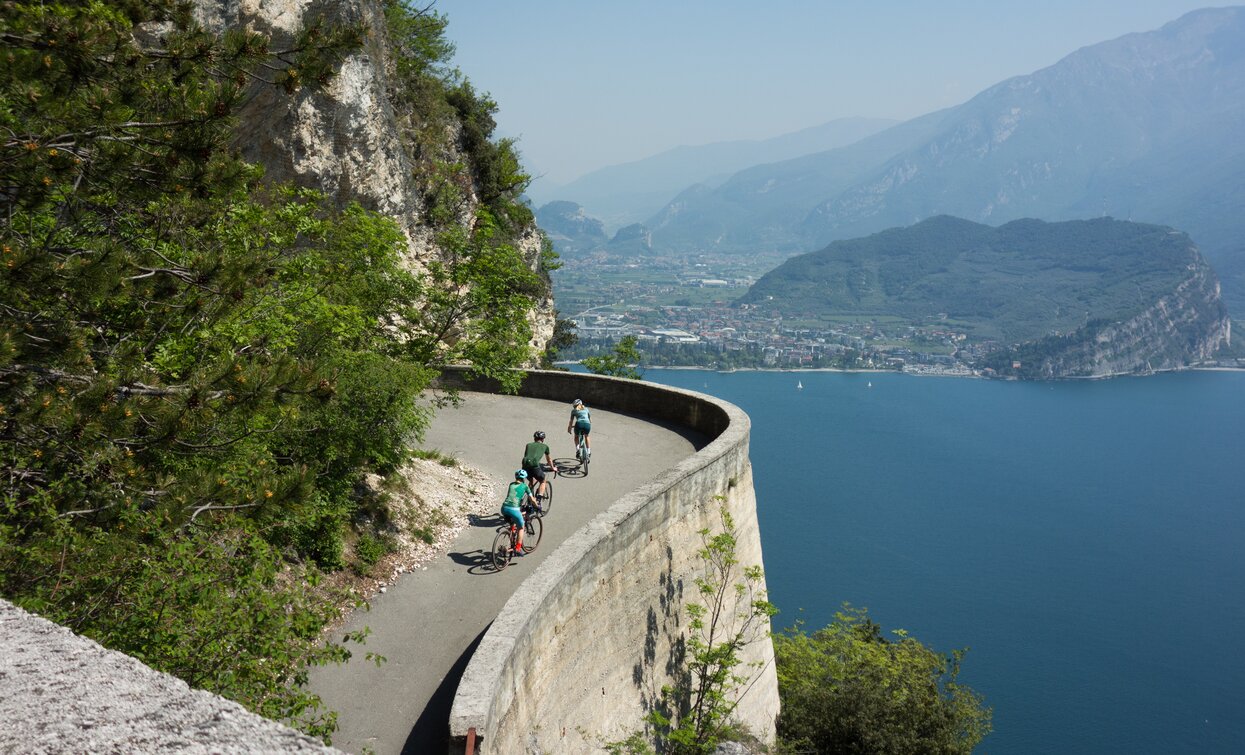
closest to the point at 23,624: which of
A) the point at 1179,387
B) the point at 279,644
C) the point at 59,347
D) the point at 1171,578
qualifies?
the point at 279,644

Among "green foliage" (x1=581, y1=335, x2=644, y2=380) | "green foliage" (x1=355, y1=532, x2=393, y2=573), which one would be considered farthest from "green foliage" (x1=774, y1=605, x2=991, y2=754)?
"green foliage" (x1=581, y1=335, x2=644, y2=380)

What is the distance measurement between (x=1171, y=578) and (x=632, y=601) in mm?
87884

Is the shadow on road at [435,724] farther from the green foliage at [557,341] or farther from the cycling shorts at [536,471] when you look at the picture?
the green foliage at [557,341]

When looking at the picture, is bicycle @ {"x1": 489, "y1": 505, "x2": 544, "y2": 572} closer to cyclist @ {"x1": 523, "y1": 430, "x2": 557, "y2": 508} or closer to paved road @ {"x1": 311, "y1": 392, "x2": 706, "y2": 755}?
paved road @ {"x1": 311, "y1": 392, "x2": 706, "y2": 755}

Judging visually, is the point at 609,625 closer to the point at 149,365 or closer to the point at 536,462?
the point at 536,462

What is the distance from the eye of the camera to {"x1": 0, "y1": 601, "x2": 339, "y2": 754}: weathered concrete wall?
108 inches

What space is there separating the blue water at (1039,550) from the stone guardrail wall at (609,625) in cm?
4278

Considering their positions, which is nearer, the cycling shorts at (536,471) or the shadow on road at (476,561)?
the shadow on road at (476,561)

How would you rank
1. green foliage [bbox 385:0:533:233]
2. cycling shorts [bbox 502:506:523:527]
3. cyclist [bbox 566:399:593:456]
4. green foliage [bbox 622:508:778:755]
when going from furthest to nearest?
green foliage [bbox 385:0:533:233], cyclist [bbox 566:399:593:456], green foliage [bbox 622:508:778:755], cycling shorts [bbox 502:506:523:527]

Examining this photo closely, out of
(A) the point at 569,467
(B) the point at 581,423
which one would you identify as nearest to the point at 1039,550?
(A) the point at 569,467

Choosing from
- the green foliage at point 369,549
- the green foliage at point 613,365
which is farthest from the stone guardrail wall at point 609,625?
the green foliage at point 613,365

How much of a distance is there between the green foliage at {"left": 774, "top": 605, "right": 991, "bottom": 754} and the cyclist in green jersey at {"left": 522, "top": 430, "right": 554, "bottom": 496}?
7.50 meters

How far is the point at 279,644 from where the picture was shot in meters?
7.13

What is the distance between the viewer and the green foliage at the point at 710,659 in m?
12.3
